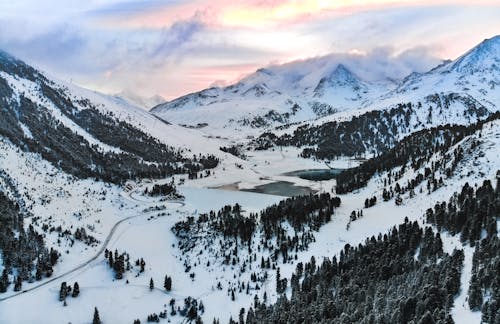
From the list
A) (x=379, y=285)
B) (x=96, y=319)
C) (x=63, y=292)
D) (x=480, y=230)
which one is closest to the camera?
(x=379, y=285)

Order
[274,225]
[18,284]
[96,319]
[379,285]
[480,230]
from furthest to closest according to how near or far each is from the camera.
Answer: [274,225] < [18,284] < [96,319] < [480,230] < [379,285]

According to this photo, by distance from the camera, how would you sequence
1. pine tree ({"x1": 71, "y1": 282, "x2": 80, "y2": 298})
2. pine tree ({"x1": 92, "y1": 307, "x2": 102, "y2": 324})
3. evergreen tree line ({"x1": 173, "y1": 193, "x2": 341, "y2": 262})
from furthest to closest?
1. evergreen tree line ({"x1": 173, "y1": 193, "x2": 341, "y2": 262})
2. pine tree ({"x1": 71, "y1": 282, "x2": 80, "y2": 298})
3. pine tree ({"x1": 92, "y1": 307, "x2": 102, "y2": 324})

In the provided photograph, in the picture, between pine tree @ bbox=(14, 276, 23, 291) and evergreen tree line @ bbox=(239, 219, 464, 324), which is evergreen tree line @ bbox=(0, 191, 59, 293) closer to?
pine tree @ bbox=(14, 276, 23, 291)

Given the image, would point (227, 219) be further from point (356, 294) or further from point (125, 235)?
point (356, 294)

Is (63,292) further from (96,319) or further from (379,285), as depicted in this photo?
(379,285)

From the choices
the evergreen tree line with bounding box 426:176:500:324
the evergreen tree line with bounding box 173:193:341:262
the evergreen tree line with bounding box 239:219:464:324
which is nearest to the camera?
the evergreen tree line with bounding box 426:176:500:324

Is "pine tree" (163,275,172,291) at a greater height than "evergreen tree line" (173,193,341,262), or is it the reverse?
"evergreen tree line" (173,193,341,262)

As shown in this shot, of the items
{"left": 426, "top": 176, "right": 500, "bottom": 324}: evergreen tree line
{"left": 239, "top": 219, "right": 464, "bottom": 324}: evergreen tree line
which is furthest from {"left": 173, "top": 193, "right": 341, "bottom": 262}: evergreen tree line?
{"left": 426, "top": 176, "right": 500, "bottom": 324}: evergreen tree line

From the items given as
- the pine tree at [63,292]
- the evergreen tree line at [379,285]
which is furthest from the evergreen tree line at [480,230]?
the pine tree at [63,292]

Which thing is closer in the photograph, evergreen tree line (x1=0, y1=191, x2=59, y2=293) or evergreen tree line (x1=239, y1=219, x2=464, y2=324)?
evergreen tree line (x1=239, y1=219, x2=464, y2=324)

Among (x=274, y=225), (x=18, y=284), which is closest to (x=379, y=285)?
(x=274, y=225)

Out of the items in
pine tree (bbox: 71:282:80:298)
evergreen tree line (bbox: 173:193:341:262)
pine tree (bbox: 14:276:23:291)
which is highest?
evergreen tree line (bbox: 173:193:341:262)
